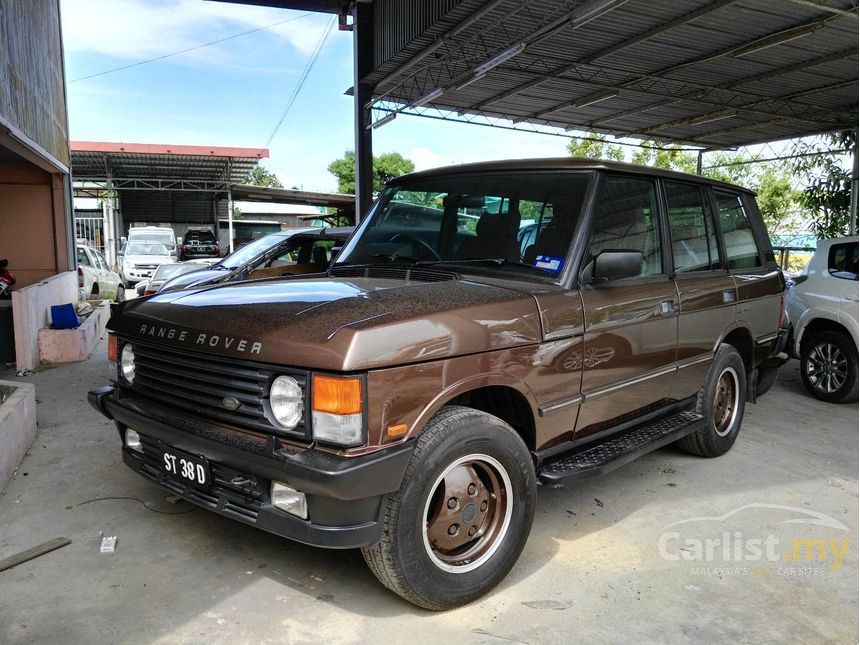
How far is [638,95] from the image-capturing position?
14.7m

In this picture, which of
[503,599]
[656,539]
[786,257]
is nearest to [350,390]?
[503,599]

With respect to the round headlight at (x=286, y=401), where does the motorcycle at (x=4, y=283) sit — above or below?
above

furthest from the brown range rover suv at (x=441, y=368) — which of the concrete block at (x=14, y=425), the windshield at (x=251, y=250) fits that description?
the windshield at (x=251, y=250)

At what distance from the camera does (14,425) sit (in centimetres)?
432

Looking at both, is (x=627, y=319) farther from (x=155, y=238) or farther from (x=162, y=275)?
(x=155, y=238)

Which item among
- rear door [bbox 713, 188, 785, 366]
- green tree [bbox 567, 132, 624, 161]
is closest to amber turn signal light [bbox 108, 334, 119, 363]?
rear door [bbox 713, 188, 785, 366]

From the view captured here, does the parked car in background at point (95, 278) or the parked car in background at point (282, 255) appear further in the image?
the parked car in background at point (95, 278)

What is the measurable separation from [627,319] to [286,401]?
1983 millimetres

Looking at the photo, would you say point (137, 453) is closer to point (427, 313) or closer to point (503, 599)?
point (427, 313)

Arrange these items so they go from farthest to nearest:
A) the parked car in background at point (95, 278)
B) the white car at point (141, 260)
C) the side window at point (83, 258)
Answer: the white car at point (141, 260) → the side window at point (83, 258) → the parked car in background at point (95, 278)

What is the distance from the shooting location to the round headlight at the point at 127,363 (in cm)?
318

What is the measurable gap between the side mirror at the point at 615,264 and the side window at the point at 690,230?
94cm

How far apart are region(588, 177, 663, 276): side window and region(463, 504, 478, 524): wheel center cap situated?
4.81 feet

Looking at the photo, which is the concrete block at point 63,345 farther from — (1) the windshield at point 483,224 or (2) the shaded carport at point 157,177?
(2) the shaded carport at point 157,177
